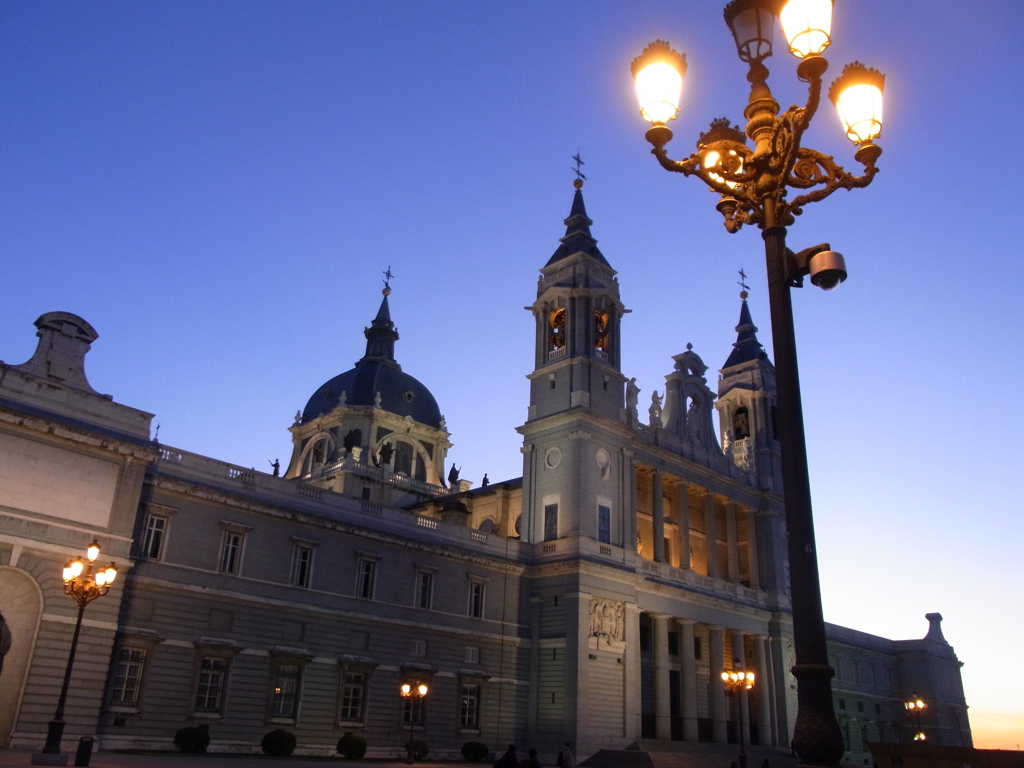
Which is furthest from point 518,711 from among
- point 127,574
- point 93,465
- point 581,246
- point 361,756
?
point 581,246

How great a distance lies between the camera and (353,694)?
35.7m

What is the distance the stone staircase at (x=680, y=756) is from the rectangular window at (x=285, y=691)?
547 inches

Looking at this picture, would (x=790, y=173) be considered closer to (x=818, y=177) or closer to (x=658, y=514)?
(x=818, y=177)

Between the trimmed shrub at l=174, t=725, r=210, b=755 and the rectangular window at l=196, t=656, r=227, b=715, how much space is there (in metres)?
1.51

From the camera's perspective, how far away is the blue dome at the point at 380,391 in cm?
7675

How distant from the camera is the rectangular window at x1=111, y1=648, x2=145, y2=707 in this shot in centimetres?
2878

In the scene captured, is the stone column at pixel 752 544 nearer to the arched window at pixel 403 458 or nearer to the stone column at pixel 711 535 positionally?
the stone column at pixel 711 535

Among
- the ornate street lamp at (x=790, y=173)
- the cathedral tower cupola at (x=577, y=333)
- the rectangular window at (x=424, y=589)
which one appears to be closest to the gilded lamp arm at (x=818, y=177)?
the ornate street lamp at (x=790, y=173)

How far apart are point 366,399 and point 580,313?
106 feet

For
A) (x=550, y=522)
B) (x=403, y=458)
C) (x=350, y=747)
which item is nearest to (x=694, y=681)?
(x=550, y=522)

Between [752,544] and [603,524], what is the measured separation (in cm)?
1614

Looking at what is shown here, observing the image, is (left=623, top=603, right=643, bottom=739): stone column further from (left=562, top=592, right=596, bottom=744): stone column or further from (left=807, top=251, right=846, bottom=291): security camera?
(left=807, top=251, right=846, bottom=291): security camera

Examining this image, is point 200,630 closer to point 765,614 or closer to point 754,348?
point 765,614

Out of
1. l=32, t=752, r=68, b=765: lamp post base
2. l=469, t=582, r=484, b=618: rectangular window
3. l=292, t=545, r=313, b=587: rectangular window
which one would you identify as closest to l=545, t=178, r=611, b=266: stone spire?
l=469, t=582, r=484, b=618: rectangular window
